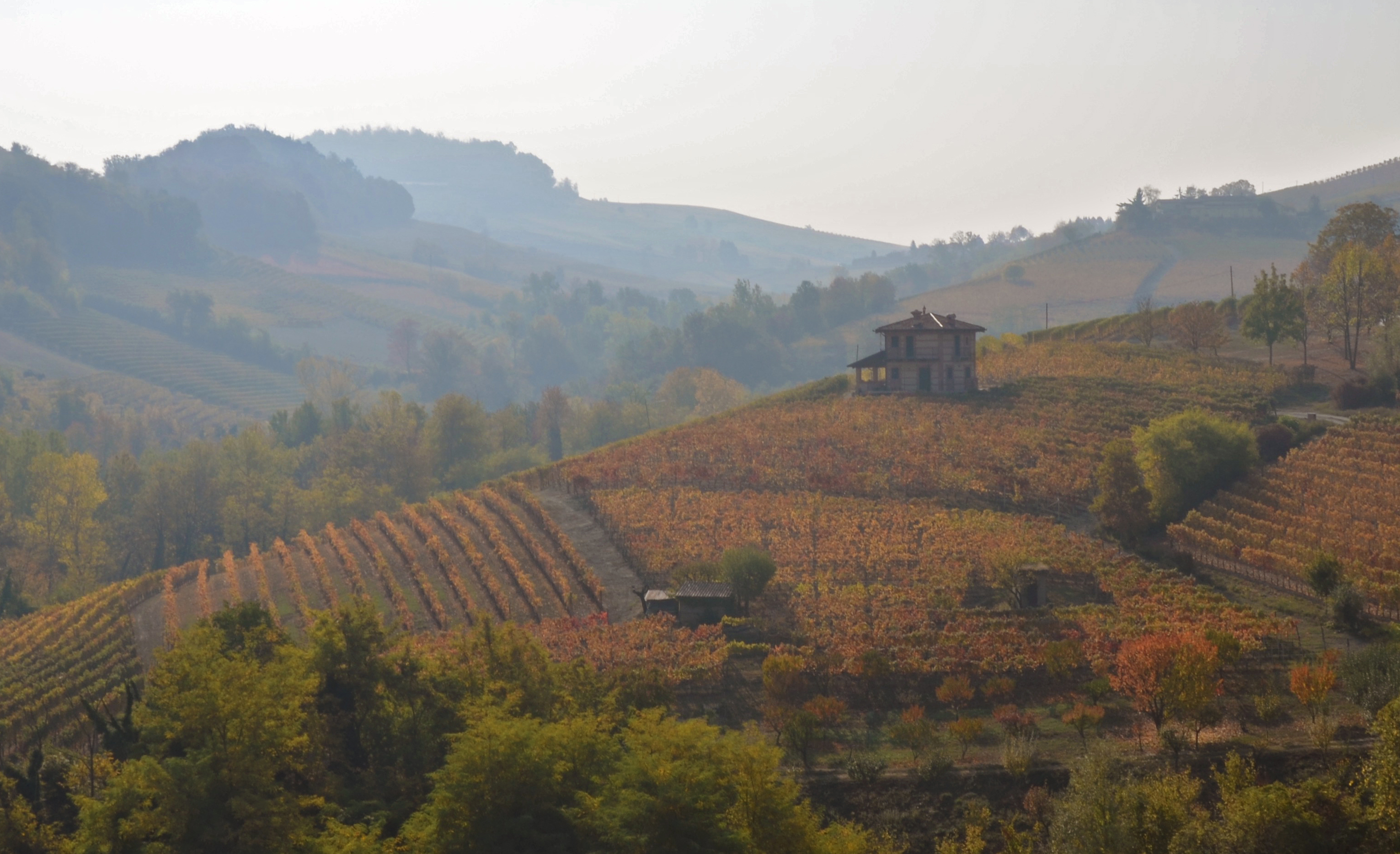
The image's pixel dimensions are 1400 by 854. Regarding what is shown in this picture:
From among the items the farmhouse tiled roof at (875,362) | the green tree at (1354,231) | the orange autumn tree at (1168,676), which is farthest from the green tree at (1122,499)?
the green tree at (1354,231)

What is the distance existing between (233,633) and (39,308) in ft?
560

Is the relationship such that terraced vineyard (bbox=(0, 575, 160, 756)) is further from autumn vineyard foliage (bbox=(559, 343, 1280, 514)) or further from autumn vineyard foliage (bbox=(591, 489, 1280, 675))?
autumn vineyard foliage (bbox=(559, 343, 1280, 514))

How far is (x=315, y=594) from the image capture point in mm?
47000

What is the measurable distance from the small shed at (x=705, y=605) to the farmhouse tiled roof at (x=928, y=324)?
116 ft

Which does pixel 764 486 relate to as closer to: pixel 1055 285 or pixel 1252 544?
pixel 1252 544

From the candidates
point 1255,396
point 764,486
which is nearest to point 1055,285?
point 1255,396

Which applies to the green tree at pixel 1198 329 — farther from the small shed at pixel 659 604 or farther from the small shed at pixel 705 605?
the small shed at pixel 659 604

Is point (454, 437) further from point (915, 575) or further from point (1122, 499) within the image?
point (1122, 499)

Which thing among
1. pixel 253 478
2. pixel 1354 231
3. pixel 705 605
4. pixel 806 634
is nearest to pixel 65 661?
pixel 705 605

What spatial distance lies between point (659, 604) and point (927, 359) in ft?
122

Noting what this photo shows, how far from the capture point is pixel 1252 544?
3875 cm

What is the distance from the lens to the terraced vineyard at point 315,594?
39.0 meters

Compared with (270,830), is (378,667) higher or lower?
higher

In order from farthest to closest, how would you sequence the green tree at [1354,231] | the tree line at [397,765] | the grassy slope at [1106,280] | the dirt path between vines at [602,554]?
the grassy slope at [1106,280] → the green tree at [1354,231] → the dirt path between vines at [602,554] → the tree line at [397,765]
